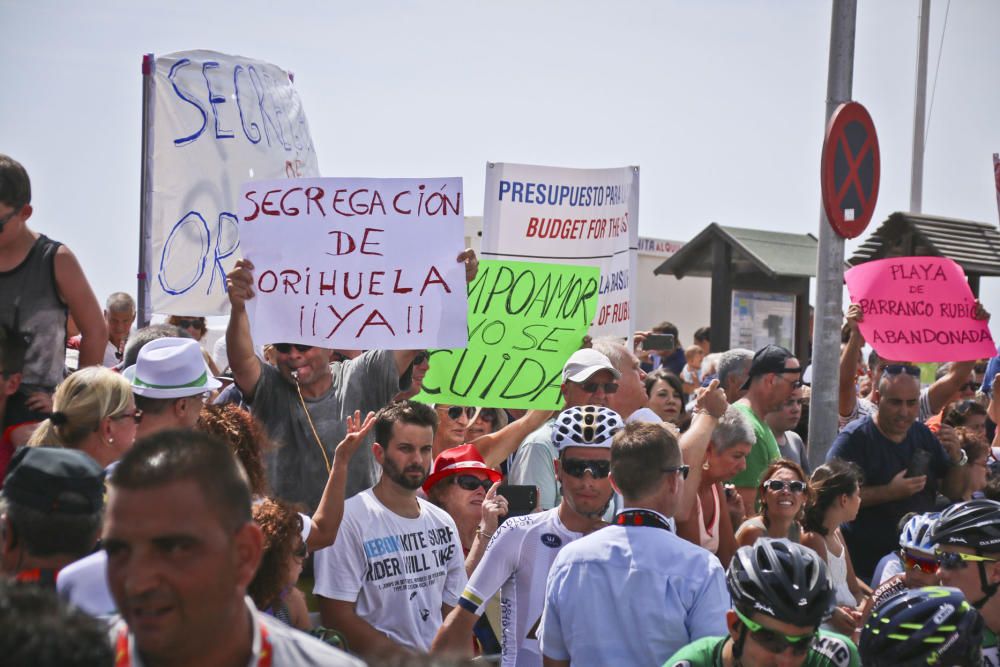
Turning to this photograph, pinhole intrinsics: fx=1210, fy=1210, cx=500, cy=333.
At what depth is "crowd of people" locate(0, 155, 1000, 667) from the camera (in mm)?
2305

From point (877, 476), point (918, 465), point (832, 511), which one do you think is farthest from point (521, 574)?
point (918, 465)

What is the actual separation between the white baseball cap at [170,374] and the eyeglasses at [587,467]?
4.68 ft

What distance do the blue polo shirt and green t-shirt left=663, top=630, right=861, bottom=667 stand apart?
3.78 metres

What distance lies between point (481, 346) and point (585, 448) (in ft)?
7.81

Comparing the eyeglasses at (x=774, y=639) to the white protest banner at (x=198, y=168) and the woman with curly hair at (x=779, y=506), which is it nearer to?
the woman with curly hair at (x=779, y=506)

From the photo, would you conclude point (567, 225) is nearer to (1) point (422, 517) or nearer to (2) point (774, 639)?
(1) point (422, 517)

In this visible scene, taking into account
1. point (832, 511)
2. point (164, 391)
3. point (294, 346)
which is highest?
point (294, 346)

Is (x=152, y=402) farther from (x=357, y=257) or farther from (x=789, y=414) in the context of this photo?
(x=789, y=414)

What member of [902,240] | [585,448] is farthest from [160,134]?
[902,240]

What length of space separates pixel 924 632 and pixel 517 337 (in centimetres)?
398

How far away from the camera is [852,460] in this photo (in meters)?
7.60

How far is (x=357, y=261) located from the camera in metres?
Answer: 6.20

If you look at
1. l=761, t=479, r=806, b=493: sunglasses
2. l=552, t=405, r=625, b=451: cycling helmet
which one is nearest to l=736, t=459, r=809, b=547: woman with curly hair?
l=761, t=479, r=806, b=493: sunglasses

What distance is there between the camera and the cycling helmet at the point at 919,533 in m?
4.94
